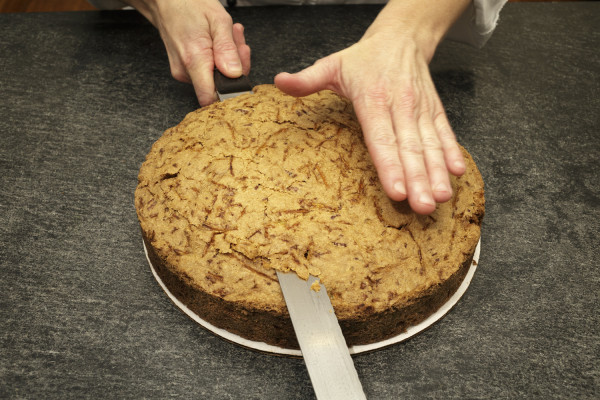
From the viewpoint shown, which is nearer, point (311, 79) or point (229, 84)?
point (311, 79)

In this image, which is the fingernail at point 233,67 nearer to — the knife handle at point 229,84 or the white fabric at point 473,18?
the knife handle at point 229,84

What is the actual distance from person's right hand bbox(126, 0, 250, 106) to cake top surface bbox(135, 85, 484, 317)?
210 mm

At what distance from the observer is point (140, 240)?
140cm

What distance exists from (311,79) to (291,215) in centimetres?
31

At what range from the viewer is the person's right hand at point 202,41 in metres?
1.52

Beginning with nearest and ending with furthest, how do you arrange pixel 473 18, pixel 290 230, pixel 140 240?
pixel 290 230 < pixel 140 240 < pixel 473 18

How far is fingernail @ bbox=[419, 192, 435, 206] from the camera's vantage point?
1070 millimetres

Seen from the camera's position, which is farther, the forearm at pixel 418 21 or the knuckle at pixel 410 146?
the forearm at pixel 418 21

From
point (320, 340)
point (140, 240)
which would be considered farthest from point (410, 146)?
point (140, 240)

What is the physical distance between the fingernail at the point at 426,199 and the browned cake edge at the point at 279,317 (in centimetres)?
18

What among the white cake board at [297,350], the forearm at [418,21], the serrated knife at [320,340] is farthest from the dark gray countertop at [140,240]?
the forearm at [418,21]

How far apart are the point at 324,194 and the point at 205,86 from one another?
0.52m

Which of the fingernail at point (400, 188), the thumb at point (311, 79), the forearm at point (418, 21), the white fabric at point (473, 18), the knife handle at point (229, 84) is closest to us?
the fingernail at point (400, 188)

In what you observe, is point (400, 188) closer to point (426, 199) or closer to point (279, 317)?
point (426, 199)
